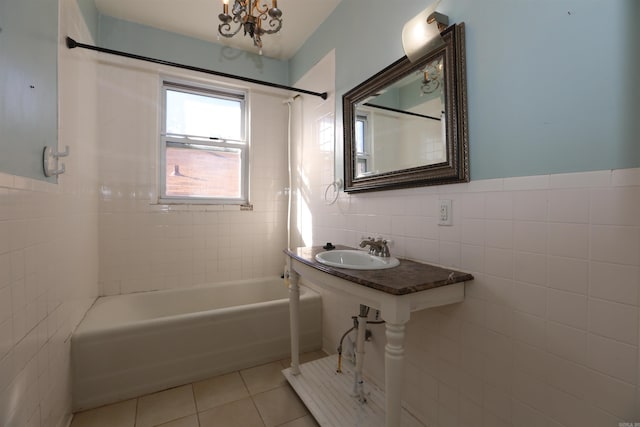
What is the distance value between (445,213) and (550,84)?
1.97 ft

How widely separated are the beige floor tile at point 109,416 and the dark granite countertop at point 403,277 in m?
1.34

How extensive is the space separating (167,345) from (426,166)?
6.18 feet

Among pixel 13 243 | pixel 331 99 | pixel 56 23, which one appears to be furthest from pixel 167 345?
pixel 331 99

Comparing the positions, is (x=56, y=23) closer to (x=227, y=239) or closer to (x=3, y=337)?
(x=3, y=337)

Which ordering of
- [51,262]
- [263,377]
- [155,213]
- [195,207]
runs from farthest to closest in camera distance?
[195,207]
[155,213]
[263,377]
[51,262]

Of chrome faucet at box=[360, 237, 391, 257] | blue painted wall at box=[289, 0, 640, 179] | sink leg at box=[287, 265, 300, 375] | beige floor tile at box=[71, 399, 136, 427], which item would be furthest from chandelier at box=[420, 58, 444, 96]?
beige floor tile at box=[71, 399, 136, 427]

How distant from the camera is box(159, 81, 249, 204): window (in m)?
2.51

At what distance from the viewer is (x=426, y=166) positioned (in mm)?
1383

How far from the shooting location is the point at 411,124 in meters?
1.51

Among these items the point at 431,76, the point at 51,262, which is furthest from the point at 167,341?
the point at 431,76

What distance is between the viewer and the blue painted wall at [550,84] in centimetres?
81

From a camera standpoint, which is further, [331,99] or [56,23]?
[331,99]

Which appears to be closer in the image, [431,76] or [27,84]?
[27,84]

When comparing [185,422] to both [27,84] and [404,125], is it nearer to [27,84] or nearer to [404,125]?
[27,84]
